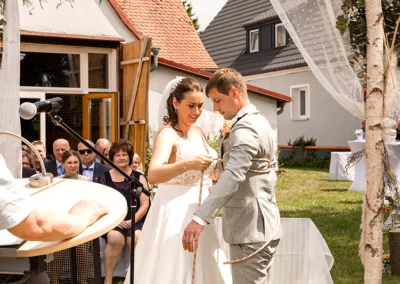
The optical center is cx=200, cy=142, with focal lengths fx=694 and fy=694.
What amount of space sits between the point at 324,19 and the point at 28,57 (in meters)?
8.41

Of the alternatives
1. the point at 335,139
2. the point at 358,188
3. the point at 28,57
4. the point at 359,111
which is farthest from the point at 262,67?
the point at 359,111

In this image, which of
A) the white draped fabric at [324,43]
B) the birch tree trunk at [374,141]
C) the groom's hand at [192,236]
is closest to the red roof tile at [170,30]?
the white draped fabric at [324,43]

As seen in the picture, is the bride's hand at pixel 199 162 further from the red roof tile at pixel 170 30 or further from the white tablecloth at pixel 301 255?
the red roof tile at pixel 170 30

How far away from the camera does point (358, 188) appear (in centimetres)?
1359

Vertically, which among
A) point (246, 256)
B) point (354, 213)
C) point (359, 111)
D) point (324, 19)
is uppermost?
point (324, 19)

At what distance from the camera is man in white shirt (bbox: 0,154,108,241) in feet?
7.52

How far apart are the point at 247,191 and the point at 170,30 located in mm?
14647

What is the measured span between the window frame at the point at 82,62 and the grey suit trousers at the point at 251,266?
9463 millimetres

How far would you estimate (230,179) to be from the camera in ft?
10.8

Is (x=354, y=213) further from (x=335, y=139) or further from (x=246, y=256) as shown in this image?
(x=335, y=139)

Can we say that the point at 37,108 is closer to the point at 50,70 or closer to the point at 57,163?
the point at 57,163

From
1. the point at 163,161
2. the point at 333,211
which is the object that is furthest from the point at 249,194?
the point at 333,211

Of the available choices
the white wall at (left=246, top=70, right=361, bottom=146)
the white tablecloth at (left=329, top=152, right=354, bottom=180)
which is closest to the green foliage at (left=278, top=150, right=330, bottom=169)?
the white wall at (left=246, top=70, right=361, bottom=146)

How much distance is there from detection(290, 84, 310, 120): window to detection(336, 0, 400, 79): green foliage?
66.5 ft
